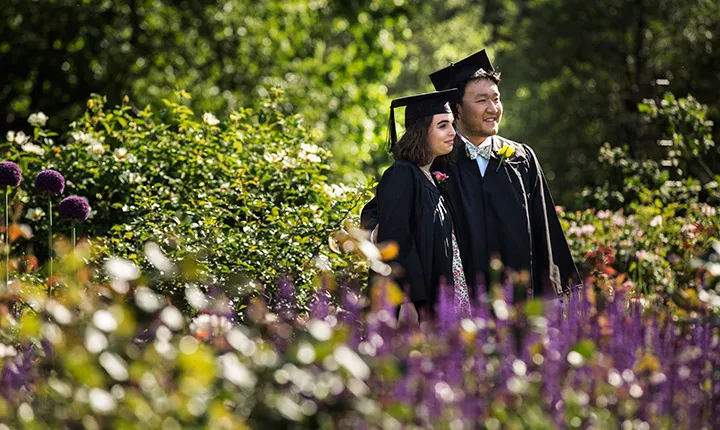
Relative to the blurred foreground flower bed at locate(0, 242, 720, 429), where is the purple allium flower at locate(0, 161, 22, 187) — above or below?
above

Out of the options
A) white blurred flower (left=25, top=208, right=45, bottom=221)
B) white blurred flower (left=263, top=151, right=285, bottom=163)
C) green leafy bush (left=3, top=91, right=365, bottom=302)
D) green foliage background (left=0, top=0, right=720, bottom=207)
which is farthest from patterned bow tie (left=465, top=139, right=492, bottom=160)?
green foliage background (left=0, top=0, right=720, bottom=207)

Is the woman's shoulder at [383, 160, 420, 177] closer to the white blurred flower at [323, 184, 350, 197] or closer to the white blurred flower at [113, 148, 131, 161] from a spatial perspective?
the white blurred flower at [323, 184, 350, 197]

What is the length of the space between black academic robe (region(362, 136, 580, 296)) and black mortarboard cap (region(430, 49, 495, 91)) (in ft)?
0.88

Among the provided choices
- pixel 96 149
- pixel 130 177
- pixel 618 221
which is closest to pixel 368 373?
pixel 130 177

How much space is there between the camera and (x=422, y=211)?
3785 millimetres

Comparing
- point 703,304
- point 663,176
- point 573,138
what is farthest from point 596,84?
point 703,304

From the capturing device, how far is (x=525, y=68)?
58.2 feet

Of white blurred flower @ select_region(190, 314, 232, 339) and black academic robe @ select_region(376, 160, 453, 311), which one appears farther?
black academic robe @ select_region(376, 160, 453, 311)

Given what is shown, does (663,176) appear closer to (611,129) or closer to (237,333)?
(237,333)

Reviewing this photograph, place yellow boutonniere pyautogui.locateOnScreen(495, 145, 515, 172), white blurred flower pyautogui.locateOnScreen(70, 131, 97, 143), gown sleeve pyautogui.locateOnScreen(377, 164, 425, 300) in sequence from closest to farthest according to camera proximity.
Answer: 1. gown sleeve pyautogui.locateOnScreen(377, 164, 425, 300)
2. yellow boutonniere pyautogui.locateOnScreen(495, 145, 515, 172)
3. white blurred flower pyautogui.locateOnScreen(70, 131, 97, 143)

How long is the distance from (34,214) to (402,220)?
260 centimetres

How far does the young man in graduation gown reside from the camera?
3939 millimetres

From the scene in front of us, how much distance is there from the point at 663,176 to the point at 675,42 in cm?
822

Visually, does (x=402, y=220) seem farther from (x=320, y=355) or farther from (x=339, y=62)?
(x=339, y=62)
